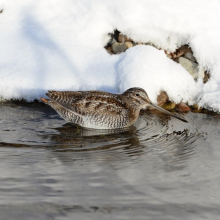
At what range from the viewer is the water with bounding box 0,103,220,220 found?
4.35 m

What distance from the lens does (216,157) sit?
18.7 ft

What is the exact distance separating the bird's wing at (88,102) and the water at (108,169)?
285 mm

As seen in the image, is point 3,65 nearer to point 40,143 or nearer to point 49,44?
point 49,44

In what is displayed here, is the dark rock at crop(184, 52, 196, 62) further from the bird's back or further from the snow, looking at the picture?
the bird's back

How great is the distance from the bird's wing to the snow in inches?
24.6

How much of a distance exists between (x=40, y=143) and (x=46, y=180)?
123 centimetres

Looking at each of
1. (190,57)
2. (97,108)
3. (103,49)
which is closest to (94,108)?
(97,108)

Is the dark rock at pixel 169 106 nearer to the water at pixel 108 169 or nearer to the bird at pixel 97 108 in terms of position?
the water at pixel 108 169

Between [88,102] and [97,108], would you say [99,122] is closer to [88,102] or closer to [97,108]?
[97,108]

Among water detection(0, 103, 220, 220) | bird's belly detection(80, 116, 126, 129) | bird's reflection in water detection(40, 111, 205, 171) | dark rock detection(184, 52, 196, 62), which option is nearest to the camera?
water detection(0, 103, 220, 220)

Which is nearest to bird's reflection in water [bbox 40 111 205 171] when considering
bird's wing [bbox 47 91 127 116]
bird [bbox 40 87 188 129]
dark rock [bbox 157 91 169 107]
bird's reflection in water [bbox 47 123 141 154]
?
bird's reflection in water [bbox 47 123 141 154]

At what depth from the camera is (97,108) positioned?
704 cm

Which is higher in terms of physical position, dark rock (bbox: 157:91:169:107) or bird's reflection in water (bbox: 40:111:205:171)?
dark rock (bbox: 157:91:169:107)

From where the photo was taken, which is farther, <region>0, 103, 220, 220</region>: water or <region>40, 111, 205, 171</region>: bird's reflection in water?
<region>40, 111, 205, 171</region>: bird's reflection in water
